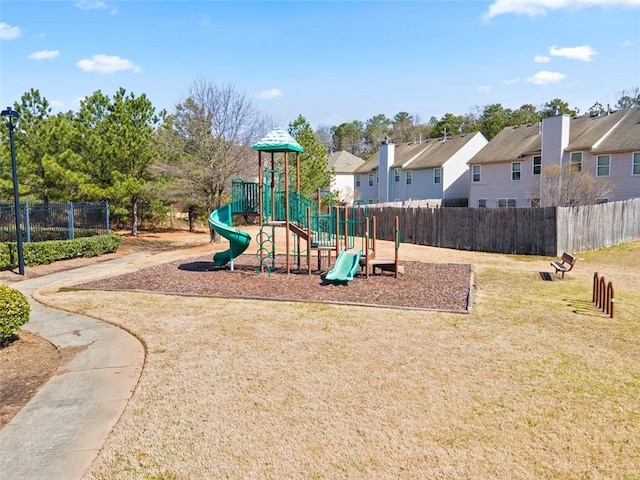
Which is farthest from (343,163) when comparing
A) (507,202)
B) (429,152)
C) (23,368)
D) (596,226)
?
(23,368)

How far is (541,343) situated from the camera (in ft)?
25.8

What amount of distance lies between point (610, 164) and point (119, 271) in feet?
88.6

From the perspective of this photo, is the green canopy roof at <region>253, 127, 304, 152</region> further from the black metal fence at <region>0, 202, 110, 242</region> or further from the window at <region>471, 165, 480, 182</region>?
the window at <region>471, 165, 480, 182</region>

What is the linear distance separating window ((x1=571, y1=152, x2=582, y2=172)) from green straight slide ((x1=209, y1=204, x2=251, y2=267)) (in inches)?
875

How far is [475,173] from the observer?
118ft

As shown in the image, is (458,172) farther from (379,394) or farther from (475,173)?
(379,394)

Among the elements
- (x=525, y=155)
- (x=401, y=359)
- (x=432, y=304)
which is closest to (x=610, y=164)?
(x=525, y=155)

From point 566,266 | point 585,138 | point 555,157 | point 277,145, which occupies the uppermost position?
point 585,138

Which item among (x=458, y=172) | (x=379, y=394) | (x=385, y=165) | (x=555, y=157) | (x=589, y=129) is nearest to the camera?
(x=379, y=394)

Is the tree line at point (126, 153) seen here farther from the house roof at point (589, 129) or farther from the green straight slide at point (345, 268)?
the house roof at point (589, 129)

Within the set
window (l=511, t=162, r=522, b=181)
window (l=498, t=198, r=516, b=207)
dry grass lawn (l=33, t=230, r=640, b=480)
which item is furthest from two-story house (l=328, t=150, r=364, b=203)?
dry grass lawn (l=33, t=230, r=640, b=480)

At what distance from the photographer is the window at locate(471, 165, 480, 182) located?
35875 mm

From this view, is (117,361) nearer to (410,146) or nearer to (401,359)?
(401,359)

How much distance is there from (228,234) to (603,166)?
23.9 metres
